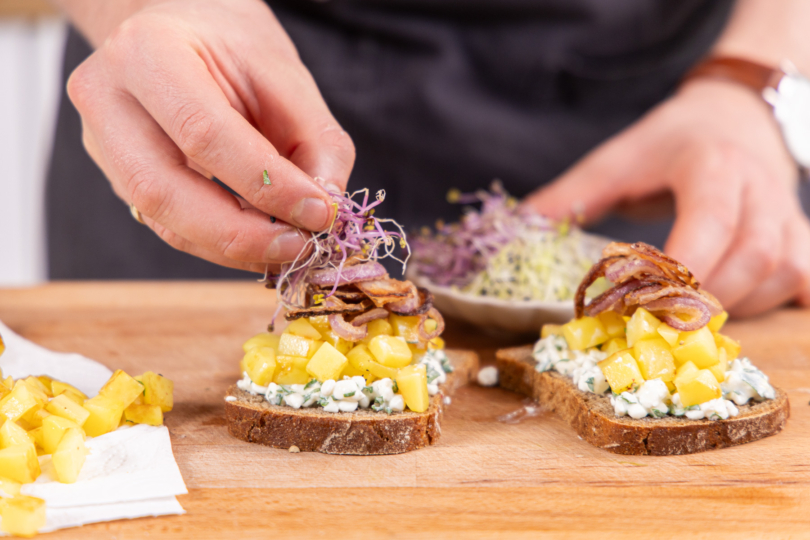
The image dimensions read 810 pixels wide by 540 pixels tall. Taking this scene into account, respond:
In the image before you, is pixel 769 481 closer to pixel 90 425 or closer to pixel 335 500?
pixel 335 500

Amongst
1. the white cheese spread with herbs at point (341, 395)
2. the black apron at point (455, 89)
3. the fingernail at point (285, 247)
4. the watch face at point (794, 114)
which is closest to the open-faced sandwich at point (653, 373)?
the white cheese spread with herbs at point (341, 395)

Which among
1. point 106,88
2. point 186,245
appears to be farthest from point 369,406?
→ point 106,88

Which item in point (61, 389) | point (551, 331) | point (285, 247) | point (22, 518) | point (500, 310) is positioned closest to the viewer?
point (22, 518)

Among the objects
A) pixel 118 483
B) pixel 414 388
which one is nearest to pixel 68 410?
pixel 118 483

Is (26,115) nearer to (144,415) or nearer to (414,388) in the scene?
(144,415)

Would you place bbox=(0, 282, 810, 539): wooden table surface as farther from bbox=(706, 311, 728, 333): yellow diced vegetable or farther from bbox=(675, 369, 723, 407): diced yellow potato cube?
bbox=(706, 311, 728, 333): yellow diced vegetable

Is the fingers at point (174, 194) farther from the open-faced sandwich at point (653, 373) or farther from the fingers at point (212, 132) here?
the open-faced sandwich at point (653, 373)

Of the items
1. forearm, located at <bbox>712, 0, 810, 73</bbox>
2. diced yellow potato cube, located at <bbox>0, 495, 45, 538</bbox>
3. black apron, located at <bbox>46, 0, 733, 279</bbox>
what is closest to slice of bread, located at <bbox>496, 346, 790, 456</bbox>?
diced yellow potato cube, located at <bbox>0, 495, 45, 538</bbox>
